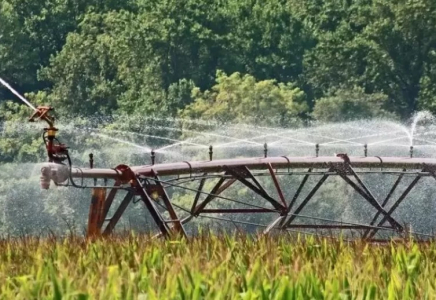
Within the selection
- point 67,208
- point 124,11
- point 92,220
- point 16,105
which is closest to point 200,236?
point 92,220

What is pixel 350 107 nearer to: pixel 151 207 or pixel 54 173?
pixel 151 207

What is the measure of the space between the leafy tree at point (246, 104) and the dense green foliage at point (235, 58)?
23 centimetres

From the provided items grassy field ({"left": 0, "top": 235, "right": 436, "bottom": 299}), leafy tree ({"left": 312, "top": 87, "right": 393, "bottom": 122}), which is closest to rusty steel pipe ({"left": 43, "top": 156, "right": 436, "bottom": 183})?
grassy field ({"left": 0, "top": 235, "right": 436, "bottom": 299})

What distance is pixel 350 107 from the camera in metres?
113

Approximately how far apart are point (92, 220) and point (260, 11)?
105 meters

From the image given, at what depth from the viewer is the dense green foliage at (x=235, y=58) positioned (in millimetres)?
117750

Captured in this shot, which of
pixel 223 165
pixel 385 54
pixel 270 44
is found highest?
pixel 223 165

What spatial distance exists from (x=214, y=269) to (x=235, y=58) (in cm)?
11145

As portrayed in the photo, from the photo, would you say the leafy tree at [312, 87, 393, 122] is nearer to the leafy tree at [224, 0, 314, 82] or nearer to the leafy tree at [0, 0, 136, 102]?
the leafy tree at [224, 0, 314, 82]

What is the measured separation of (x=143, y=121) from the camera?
114 m

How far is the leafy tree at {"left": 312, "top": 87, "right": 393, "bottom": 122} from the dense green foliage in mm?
100

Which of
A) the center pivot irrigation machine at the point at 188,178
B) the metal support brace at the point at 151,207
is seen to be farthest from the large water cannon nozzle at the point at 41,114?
the metal support brace at the point at 151,207

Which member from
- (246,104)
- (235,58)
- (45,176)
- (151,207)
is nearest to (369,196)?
(151,207)

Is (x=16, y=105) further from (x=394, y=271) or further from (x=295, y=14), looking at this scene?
(x=394, y=271)
